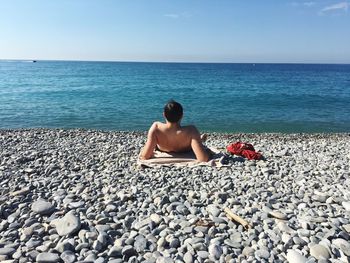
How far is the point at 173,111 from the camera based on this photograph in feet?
27.2

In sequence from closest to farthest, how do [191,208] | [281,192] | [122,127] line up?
[191,208]
[281,192]
[122,127]

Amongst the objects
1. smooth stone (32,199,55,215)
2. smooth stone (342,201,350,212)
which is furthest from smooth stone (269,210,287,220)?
smooth stone (32,199,55,215)

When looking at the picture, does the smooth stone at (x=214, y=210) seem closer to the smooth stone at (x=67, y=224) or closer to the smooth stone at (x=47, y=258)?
the smooth stone at (x=67, y=224)

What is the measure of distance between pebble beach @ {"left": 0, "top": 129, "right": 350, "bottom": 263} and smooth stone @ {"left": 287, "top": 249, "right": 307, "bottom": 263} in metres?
0.01

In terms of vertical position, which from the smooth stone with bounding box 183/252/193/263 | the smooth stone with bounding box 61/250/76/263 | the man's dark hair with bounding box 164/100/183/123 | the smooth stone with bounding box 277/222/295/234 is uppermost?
the man's dark hair with bounding box 164/100/183/123

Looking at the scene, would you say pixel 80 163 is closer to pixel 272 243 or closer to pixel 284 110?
pixel 272 243

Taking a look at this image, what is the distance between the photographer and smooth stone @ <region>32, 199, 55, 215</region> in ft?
18.4

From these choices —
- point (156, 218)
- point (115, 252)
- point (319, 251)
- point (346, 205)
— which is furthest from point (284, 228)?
point (115, 252)

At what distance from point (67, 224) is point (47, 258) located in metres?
0.83

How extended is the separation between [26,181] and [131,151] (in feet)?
12.0

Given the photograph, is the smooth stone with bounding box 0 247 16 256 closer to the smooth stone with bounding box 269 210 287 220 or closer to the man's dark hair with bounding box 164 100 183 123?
the smooth stone with bounding box 269 210 287 220

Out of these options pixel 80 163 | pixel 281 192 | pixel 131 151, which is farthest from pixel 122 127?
pixel 281 192

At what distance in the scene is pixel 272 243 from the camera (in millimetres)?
4602

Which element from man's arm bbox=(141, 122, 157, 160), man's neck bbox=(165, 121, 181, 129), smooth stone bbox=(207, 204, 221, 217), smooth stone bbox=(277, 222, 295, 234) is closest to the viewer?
smooth stone bbox=(277, 222, 295, 234)
